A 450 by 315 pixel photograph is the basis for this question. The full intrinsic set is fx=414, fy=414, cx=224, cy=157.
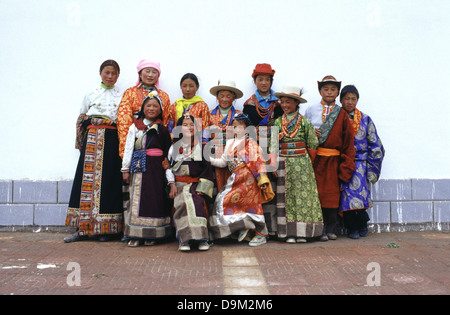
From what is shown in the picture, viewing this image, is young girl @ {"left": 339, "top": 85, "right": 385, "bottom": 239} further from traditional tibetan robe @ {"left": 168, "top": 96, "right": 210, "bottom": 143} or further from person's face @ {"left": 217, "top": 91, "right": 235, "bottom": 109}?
traditional tibetan robe @ {"left": 168, "top": 96, "right": 210, "bottom": 143}

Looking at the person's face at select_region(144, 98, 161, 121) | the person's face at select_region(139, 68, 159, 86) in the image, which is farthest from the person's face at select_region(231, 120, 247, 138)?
the person's face at select_region(139, 68, 159, 86)

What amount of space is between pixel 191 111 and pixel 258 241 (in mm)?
1736

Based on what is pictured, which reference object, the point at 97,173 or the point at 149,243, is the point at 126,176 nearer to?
the point at 97,173

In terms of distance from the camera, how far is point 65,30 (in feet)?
18.0

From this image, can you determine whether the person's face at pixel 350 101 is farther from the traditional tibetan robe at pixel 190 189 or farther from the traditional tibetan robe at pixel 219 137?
the traditional tibetan robe at pixel 190 189

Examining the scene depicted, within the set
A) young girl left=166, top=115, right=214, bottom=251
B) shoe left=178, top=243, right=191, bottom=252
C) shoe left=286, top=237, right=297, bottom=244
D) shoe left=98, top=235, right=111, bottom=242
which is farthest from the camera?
shoe left=98, top=235, right=111, bottom=242

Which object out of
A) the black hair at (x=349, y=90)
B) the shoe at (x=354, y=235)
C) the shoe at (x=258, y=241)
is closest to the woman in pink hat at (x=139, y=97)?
the shoe at (x=258, y=241)

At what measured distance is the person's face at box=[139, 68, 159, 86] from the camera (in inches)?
200

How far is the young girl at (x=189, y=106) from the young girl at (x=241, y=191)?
1.53ft

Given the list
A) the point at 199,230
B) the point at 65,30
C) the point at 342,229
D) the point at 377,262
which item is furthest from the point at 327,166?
the point at 65,30

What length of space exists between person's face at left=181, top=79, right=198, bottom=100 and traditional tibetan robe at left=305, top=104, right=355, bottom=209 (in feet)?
5.29

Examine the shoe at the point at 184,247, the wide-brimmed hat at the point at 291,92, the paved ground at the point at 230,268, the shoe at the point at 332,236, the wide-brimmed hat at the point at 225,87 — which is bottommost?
the paved ground at the point at 230,268

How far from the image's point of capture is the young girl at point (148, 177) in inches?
182

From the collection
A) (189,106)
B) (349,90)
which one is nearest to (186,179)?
(189,106)
